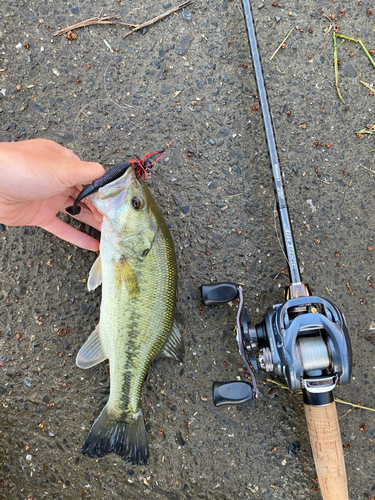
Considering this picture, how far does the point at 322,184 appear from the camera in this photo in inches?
111

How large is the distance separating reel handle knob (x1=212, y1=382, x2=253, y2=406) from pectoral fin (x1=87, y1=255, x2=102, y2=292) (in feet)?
3.74

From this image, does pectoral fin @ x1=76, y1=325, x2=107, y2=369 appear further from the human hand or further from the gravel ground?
the human hand

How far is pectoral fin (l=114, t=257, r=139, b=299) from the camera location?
228 centimetres

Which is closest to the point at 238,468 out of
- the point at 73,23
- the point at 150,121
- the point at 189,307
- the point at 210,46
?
the point at 189,307

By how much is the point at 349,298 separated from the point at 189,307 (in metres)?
1.33

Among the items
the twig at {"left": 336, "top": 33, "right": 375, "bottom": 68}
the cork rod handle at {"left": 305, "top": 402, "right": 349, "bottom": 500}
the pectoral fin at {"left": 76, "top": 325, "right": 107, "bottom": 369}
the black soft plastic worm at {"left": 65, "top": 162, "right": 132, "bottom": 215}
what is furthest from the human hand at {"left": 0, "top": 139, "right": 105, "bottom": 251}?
the twig at {"left": 336, "top": 33, "right": 375, "bottom": 68}

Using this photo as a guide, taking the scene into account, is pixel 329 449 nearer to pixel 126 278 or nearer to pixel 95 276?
pixel 126 278

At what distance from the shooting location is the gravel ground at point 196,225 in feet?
8.64

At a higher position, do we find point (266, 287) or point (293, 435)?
point (266, 287)

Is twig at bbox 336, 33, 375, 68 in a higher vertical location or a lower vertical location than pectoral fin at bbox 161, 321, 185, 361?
higher

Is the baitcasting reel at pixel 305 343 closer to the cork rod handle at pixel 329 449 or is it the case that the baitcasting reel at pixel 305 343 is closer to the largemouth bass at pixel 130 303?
→ the cork rod handle at pixel 329 449

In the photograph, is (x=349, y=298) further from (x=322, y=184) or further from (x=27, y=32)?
(x=27, y=32)

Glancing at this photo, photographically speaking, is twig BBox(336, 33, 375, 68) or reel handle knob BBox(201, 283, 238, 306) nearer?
reel handle knob BBox(201, 283, 238, 306)

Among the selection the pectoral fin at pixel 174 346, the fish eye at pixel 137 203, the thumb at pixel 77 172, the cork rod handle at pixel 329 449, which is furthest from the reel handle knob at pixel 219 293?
the thumb at pixel 77 172
